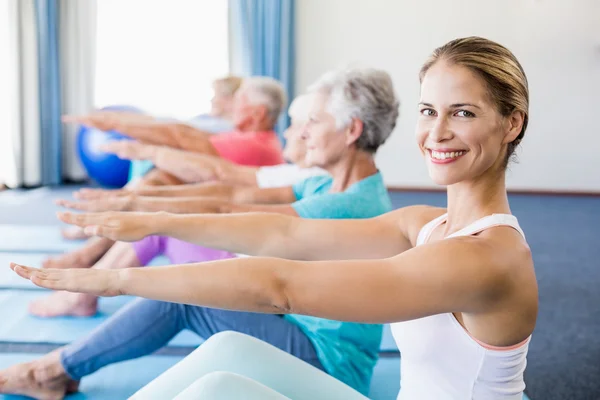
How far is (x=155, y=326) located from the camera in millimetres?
1823

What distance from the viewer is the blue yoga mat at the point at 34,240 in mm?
3750

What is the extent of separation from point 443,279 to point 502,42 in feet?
19.9

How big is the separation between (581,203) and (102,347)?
18.3 ft

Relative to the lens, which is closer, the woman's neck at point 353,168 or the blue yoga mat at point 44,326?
the woman's neck at point 353,168

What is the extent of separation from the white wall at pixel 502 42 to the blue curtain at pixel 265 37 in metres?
0.24

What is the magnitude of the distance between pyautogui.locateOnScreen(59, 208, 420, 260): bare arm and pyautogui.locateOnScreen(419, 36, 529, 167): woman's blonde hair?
41cm

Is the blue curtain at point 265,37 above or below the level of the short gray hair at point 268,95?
above

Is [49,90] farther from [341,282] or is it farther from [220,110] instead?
[341,282]

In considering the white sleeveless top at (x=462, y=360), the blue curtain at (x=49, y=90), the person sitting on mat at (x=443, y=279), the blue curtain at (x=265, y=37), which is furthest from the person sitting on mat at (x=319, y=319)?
the blue curtain at (x=49, y=90)

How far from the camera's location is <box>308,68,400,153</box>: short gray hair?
2.02 metres

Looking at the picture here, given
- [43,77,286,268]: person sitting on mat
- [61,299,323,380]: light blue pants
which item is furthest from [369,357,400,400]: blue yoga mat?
[43,77,286,268]: person sitting on mat

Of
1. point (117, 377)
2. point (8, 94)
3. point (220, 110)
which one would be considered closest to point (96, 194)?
point (117, 377)

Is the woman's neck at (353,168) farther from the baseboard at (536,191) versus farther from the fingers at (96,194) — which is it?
the baseboard at (536,191)

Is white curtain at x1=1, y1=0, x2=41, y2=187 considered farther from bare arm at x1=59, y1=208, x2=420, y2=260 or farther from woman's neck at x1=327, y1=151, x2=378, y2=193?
bare arm at x1=59, y1=208, x2=420, y2=260
